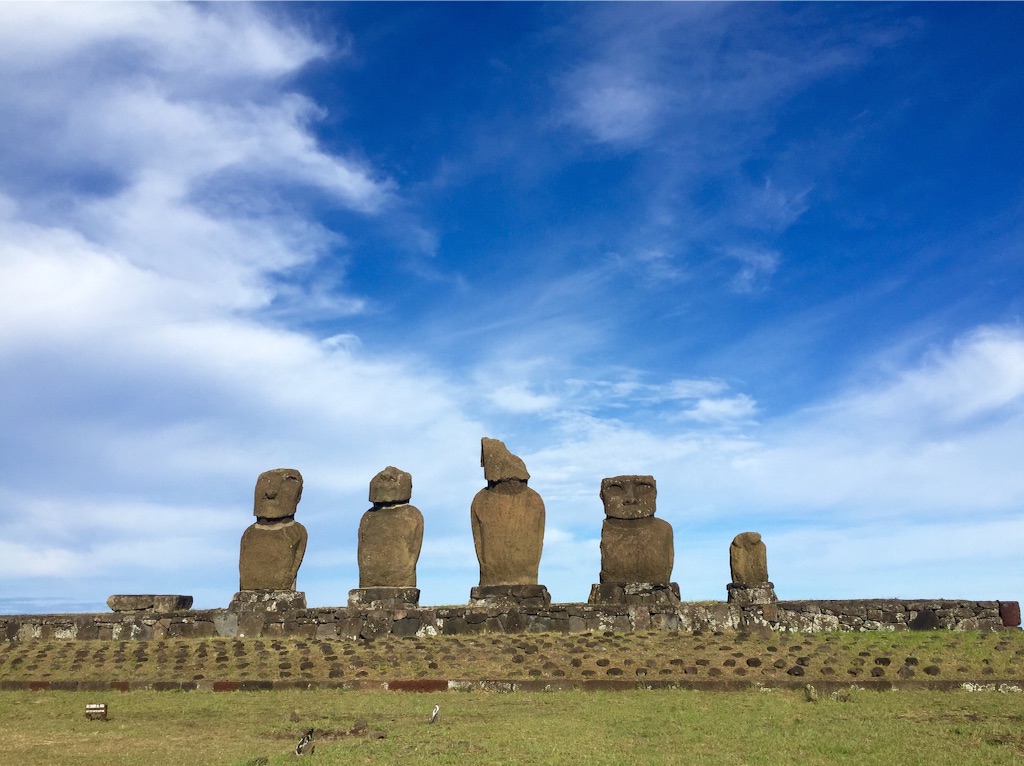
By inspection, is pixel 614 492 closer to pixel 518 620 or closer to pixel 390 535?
pixel 518 620

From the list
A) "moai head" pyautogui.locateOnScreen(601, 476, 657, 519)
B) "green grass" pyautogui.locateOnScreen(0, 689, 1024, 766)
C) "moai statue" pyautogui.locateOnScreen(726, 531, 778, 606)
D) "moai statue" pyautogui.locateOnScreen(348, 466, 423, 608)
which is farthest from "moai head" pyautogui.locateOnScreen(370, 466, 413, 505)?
"moai statue" pyautogui.locateOnScreen(726, 531, 778, 606)

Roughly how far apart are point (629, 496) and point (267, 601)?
A: 295 inches

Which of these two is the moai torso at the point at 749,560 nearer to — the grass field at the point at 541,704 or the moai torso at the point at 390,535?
the grass field at the point at 541,704

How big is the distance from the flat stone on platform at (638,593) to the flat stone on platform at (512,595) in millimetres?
1101

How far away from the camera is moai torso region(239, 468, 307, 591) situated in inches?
764

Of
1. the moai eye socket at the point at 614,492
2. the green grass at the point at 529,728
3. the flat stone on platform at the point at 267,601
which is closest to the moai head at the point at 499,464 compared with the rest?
the moai eye socket at the point at 614,492

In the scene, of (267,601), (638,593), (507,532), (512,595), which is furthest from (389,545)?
(638,593)

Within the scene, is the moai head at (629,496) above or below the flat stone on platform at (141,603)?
above

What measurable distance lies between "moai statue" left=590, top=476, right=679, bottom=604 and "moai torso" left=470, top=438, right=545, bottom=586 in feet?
4.36

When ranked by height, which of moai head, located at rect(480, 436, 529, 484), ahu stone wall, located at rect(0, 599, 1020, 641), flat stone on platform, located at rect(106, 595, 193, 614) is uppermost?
moai head, located at rect(480, 436, 529, 484)

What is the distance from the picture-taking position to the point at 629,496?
19.0m

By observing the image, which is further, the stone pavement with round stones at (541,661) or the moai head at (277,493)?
the moai head at (277,493)

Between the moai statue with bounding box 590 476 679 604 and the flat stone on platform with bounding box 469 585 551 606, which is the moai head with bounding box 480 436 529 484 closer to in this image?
the moai statue with bounding box 590 476 679 604

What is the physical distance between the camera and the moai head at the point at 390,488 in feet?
63.6
